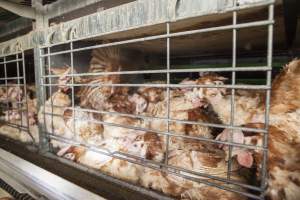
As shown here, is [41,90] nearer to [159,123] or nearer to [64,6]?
[64,6]

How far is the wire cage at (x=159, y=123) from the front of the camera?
813 millimetres

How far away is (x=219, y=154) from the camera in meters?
1.05

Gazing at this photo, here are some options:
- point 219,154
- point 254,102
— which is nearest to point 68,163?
point 219,154

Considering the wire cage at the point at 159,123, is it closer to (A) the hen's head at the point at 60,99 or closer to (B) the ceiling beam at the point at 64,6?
(A) the hen's head at the point at 60,99

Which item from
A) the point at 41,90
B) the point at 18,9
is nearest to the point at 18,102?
the point at 41,90

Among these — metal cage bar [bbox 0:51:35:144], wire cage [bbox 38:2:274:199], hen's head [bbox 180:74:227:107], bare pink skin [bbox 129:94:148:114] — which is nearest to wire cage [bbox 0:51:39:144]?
metal cage bar [bbox 0:51:35:144]

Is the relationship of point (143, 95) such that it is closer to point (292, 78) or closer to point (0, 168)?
point (292, 78)

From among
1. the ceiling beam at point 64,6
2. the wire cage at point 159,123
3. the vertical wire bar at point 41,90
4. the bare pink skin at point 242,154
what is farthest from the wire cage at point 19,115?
the bare pink skin at point 242,154

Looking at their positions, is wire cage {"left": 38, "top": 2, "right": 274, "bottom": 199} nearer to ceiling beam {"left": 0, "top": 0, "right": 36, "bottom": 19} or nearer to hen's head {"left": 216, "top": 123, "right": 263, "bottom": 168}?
hen's head {"left": 216, "top": 123, "right": 263, "bottom": 168}

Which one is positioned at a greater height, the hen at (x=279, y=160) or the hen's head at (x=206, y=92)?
the hen's head at (x=206, y=92)

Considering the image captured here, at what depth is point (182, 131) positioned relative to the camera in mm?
1255

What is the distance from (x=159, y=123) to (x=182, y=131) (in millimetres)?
194

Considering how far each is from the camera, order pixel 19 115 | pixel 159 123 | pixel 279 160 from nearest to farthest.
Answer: pixel 279 160 → pixel 159 123 → pixel 19 115

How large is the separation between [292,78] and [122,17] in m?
0.80
